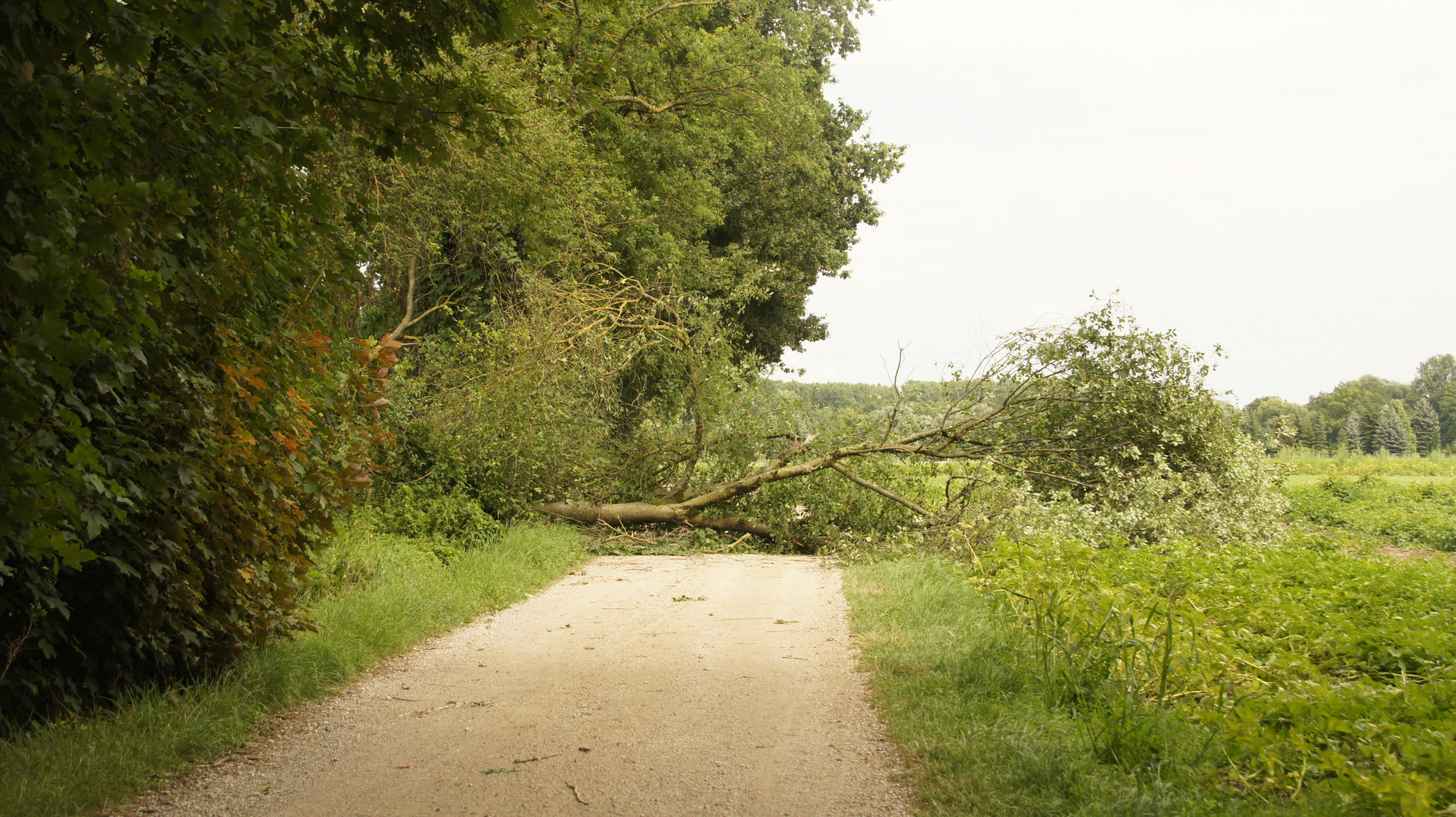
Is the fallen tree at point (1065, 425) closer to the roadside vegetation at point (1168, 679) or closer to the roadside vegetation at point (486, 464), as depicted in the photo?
the roadside vegetation at point (486, 464)

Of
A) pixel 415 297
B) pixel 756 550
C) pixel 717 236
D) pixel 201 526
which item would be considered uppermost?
pixel 717 236

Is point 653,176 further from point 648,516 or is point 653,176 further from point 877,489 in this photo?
point 877,489

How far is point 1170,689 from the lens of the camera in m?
4.95

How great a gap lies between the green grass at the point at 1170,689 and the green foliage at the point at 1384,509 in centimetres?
859

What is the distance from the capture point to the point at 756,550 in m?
13.8

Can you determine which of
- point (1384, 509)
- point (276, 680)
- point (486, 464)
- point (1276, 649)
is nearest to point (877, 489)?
point (486, 464)

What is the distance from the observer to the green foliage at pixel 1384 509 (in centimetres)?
1479

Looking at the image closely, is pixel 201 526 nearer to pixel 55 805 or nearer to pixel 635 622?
pixel 55 805

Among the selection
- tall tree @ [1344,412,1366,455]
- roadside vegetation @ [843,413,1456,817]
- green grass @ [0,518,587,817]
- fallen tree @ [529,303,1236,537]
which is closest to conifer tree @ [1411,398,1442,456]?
tall tree @ [1344,412,1366,455]

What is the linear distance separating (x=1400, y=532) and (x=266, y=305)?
17.6m

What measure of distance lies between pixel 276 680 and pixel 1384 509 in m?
19.9

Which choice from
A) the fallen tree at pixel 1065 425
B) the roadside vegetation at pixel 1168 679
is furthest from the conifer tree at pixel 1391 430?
the roadside vegetation at pixel 1168 679

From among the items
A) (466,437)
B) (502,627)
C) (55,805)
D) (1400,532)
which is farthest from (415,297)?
(1400,532)

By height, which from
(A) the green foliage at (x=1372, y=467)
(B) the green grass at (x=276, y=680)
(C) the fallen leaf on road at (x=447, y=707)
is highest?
(A) the green foliage at (x=1372, y=467)
